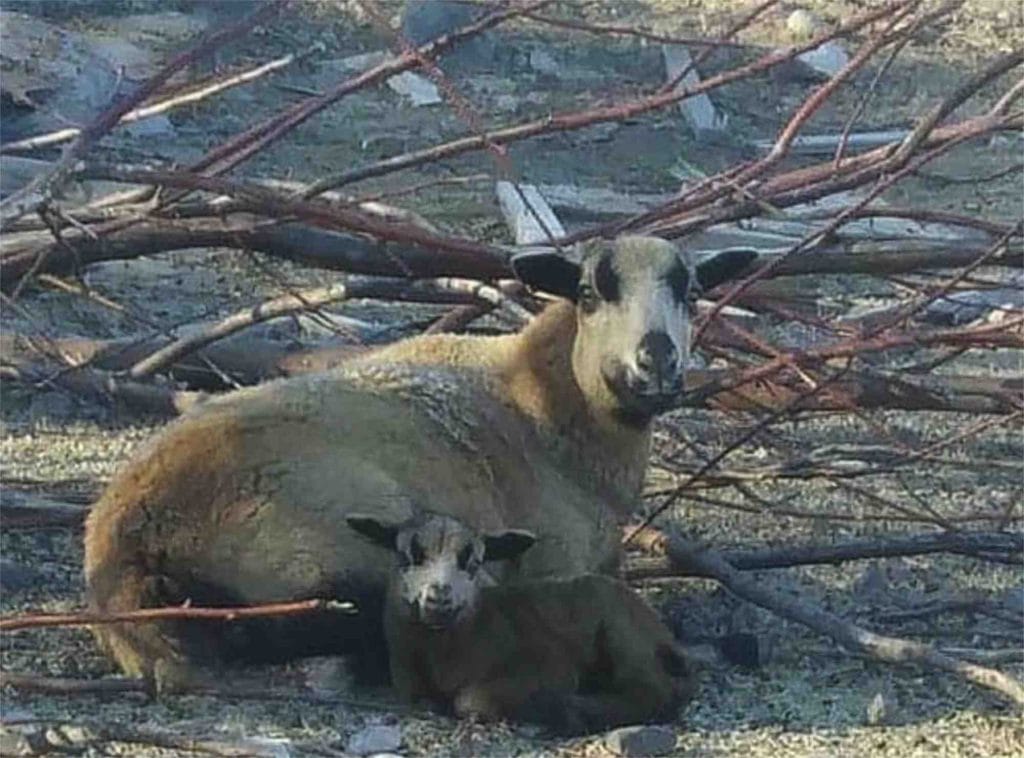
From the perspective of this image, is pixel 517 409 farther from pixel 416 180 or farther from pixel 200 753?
pixel 416 180

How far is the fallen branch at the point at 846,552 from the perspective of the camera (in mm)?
7270

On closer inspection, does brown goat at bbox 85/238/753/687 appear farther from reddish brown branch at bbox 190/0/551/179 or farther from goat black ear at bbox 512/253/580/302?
reddish brown branch at bbox 190/0/551/179

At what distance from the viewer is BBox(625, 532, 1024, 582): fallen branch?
286 inches

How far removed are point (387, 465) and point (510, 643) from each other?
648 millimetres

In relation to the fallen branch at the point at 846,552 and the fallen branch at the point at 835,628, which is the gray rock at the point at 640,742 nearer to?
the fallen branch at the point at 835,628

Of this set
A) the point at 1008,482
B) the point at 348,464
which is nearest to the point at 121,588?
the point at 348,464

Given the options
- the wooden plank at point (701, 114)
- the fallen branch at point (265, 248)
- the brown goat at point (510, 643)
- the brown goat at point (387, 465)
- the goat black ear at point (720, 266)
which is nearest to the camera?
the brown goat at point (510, 643)

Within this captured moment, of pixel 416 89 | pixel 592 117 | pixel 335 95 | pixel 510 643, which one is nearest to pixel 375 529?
pixel 510 643

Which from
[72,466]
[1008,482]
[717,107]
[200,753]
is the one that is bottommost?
[200,753]

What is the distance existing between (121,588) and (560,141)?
9618 millimetres

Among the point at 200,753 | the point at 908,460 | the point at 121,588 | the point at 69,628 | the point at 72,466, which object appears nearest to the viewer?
the point at 200,753

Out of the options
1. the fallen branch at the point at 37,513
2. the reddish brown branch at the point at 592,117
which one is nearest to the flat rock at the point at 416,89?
the reddish brown branch at the point at 592,117

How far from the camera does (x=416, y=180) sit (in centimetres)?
1484

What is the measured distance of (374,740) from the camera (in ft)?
19.5
